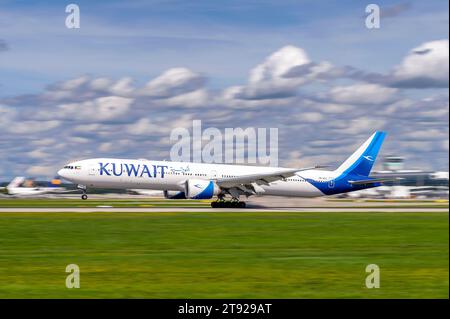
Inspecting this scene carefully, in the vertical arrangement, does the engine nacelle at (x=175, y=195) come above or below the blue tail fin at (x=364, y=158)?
below

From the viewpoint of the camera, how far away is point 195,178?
57.2 meters

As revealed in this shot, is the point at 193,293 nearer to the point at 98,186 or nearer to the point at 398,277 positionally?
the point at 398,277

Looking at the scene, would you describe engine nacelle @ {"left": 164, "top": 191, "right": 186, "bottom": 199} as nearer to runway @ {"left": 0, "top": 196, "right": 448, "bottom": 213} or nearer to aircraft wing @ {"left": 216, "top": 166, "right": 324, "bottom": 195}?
runway @ {"left": 0, "top": 196, "right": 448, "bottom": 213}

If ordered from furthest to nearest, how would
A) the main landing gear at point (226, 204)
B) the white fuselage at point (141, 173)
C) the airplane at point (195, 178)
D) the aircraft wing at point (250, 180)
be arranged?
the main landing gear at point (226, 204), the white fuselage at point (141, 173), the airplane at point (195, 178), the aircraft wing at point (250, 180)

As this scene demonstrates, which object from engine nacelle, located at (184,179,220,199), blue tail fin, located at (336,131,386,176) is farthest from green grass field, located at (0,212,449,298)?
blue tail fin, located at (336,131,386,176)

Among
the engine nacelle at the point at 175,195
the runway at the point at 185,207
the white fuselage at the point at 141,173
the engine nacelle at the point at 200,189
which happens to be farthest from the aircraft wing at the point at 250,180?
the engine nacelle at the point at 175,195

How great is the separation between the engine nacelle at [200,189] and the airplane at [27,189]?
59.8m

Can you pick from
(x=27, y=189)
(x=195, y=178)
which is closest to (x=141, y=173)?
(x=195, y=178)

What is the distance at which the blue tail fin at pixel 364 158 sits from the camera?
6347 cm

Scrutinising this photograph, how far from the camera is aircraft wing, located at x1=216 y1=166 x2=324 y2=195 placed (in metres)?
54.2

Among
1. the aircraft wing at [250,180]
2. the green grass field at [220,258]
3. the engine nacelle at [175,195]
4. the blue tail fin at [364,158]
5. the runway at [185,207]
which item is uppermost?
the blue tail fin at [364,158]

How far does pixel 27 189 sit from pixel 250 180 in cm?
Answer: 7433

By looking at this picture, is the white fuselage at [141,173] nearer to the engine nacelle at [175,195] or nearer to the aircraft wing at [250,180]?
the aircraft wing at [250,180]
